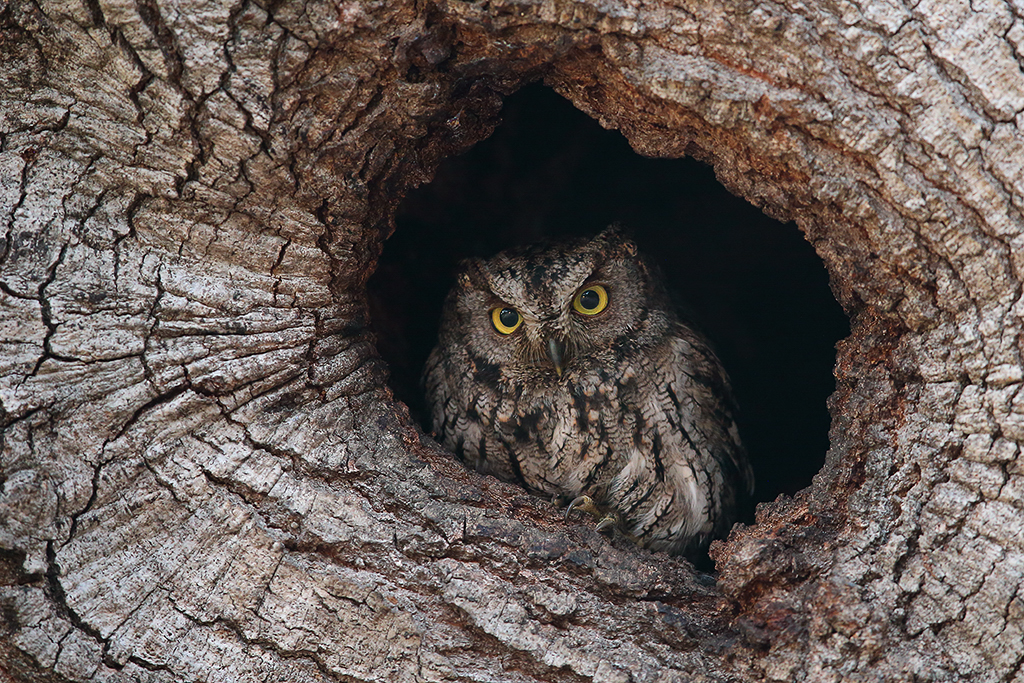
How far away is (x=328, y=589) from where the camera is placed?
5.38 ft

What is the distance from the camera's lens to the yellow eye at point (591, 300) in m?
2.42

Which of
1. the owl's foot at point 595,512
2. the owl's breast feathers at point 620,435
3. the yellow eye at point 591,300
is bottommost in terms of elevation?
the owl's foot at point 595,512

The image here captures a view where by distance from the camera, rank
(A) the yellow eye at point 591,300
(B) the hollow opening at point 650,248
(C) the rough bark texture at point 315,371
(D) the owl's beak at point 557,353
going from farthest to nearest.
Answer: (B) the hollow opening at point 650,248
(A) the yellow eye at point 591,300
(D) the owl's beak at point 557,353
(C) the rough bark texture at point 315,371

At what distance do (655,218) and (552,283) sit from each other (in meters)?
1.06

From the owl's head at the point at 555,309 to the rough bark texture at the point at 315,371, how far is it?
0.67m

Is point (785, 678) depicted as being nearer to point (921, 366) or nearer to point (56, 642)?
point (921, 366)

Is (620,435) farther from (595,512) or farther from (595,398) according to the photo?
(595,512)

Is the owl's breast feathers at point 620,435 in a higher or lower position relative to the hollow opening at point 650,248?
lower

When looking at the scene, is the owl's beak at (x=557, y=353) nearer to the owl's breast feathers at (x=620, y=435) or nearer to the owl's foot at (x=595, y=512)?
the owl's breast feathers at (x=620, y=435)

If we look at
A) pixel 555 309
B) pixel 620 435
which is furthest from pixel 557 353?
pixel 620 435

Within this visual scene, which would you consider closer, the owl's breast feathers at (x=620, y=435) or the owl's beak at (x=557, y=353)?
the owl's beak at (x=557, y=353)

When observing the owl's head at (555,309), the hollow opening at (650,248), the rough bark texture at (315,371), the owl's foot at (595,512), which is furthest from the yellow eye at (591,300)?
the rough bark texture at (315,371)

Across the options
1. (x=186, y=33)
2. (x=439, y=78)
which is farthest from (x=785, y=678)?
(x=186, y=33)

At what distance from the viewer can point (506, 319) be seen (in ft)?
8.07
